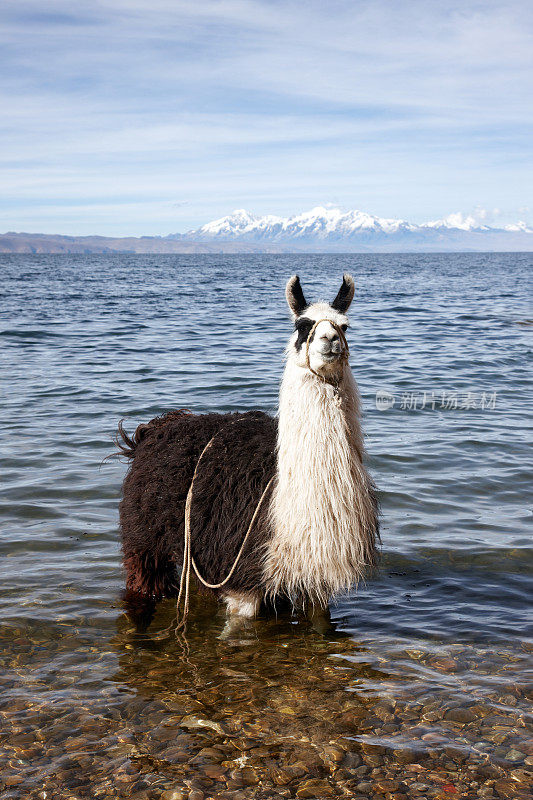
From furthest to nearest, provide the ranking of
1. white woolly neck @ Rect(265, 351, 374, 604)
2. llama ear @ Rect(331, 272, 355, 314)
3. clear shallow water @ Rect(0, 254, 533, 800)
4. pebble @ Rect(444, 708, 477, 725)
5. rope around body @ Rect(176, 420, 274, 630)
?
1. rope around body @ Rect(176, 420, 274, 630)
2. llama ear @ Rect(331, 272, 355, 314)
3. white woolly neck @ Rect(265, 351, 374, 604)
4. pebble @ Rect(444, 708, 477, 725)
5. clear shallow water @ Rect(0, 254, 533, 800)

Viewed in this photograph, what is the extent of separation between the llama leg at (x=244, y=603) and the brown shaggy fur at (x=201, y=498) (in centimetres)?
5

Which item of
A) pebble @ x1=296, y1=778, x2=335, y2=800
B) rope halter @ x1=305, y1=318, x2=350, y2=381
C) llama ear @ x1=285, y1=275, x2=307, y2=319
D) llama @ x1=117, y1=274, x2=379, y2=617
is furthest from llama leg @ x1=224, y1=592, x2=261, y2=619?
llama ear @ x1=285, y1=275, x2=307, y2=319

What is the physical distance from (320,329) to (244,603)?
1.70 meters

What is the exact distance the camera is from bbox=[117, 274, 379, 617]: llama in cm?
374

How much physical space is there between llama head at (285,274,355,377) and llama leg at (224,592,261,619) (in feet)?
4.59

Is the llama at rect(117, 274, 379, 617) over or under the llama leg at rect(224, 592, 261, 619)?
over

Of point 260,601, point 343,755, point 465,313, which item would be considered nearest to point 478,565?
point 260,601

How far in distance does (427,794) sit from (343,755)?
42 centimetres

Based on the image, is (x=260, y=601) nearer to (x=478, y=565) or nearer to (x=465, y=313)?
(x=478, y=565)

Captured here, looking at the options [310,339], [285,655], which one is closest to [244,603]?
[285,655]

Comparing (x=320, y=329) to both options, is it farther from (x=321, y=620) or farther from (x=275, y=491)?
(x=321, y=620)

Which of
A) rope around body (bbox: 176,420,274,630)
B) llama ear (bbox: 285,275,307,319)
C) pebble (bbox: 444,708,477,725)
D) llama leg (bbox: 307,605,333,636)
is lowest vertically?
pebble (bbox: 444,708,477,725)

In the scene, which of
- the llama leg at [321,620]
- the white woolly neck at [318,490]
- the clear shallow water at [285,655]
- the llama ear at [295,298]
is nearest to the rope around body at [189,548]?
the white woolly neck at [318,490]

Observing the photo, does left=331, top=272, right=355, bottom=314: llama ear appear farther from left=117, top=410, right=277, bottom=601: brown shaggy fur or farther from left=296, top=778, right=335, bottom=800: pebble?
left=296, top=778, right=335, bottom=800: pebble
